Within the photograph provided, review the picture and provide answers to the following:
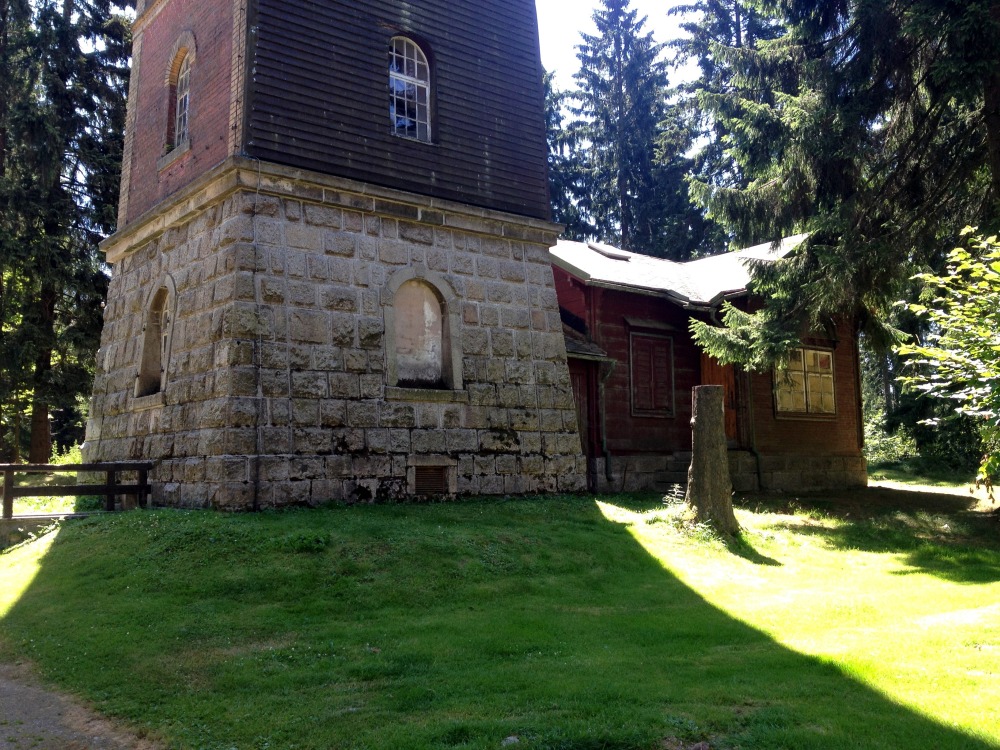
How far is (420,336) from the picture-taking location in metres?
13.2

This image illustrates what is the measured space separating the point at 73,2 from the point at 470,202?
1598 centimetres

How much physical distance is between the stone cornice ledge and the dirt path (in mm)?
7319

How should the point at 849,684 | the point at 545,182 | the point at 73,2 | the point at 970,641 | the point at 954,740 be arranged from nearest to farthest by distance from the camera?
1. the point at 954,740
2. the point at 849,684
3. the point at 970,641
4. the point at 545,182
5. the point at 73,2

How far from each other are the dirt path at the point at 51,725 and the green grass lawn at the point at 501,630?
0.17m

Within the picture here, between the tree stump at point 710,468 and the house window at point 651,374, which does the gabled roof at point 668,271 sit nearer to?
the house window at point 651,374

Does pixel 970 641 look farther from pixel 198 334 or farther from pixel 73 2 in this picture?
pixel 73 2

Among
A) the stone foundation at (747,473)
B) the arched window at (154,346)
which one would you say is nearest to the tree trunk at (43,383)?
the arched window at (154,346)

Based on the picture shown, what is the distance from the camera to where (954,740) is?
15.2 ft

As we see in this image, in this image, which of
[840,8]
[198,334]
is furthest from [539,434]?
[840,8]

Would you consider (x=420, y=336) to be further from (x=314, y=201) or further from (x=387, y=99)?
(x=387, y=99)

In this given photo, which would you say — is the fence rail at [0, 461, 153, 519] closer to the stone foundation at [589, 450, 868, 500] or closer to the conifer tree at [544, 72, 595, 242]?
the stone foundation at [589, 450, 868, 500]

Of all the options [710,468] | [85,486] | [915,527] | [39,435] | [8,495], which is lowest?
[915,527]

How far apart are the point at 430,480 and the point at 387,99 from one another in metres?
5.91

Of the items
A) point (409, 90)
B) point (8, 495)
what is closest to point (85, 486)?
point (8, 495)
